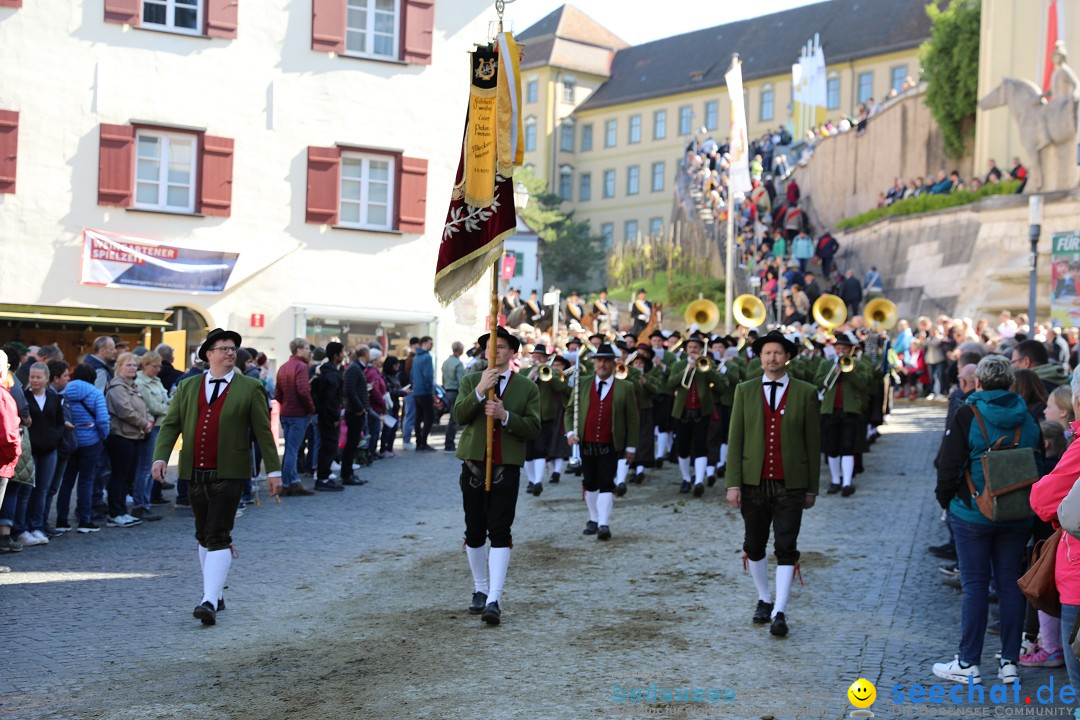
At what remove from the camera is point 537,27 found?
306 ft

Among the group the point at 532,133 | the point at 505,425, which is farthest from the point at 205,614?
the point at 532,133

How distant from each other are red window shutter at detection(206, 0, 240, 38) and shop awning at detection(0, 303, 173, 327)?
6.27 m

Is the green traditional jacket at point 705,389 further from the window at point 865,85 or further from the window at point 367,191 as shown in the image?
the window at point 865,85

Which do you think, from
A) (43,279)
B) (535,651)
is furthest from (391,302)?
(535,651)

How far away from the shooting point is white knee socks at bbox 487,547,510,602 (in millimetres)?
8859

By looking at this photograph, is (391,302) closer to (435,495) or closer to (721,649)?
(435,495)

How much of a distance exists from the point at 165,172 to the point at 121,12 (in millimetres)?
2973

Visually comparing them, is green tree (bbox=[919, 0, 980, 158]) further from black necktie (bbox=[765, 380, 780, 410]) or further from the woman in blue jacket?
black necktie (bbox=[765, 380, 780, 410])

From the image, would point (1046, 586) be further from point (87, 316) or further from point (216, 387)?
point (87, 316)

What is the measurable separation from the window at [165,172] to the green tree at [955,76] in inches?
858

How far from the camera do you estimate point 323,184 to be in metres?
25.2

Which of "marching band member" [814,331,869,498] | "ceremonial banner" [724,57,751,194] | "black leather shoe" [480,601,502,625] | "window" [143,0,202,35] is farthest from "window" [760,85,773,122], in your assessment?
"black leather shoe" [480,601,502,625]

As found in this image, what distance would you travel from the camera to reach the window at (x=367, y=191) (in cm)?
2556

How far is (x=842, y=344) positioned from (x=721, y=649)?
9.27m
